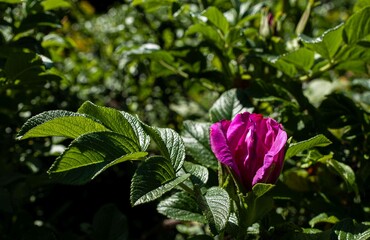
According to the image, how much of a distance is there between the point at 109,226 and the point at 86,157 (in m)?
0.51

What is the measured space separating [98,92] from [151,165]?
141cm

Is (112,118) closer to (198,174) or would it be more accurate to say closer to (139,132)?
(139,132)

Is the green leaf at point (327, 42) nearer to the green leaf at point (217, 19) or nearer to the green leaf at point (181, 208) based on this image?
the green leaf at point (217, 19)

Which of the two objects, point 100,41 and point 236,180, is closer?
point 236,180

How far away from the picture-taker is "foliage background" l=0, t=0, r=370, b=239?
1172 mm

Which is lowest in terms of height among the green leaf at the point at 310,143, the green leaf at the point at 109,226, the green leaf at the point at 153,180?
the green leaf at the point at 109,226

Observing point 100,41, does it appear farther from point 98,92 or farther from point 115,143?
point 115,143

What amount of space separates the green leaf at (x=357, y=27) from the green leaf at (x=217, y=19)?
29 cm

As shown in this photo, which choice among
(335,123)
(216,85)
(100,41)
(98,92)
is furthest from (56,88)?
(335,123)

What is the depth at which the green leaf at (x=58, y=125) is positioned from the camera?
78cm

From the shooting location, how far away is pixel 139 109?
2.09m

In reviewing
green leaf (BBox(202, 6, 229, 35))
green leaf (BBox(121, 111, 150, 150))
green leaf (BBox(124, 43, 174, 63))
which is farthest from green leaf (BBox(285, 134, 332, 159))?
green leaf (BBox(124, 43, 174, 63))

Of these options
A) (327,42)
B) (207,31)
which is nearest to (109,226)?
(207,31)

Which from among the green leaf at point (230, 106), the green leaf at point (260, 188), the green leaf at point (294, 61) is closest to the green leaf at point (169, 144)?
the green leaf at point (260, 188)
